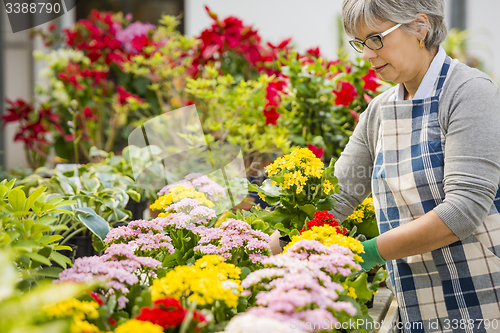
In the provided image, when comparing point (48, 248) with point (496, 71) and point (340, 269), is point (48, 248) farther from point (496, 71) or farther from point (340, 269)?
point (496, 71)

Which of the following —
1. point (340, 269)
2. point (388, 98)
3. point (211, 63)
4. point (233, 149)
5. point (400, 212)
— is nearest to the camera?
point (340, 269)

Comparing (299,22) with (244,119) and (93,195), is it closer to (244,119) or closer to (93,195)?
(244,119)

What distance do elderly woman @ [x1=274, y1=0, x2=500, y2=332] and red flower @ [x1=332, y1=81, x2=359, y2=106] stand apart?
0.58 m

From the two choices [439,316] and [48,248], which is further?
[439,316]

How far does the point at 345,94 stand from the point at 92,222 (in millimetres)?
1032

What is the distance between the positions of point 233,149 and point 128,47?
1.67 meters

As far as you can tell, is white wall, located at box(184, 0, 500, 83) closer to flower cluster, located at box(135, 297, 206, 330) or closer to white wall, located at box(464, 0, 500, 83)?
white wall, located at box(464, 0, 500, 83)

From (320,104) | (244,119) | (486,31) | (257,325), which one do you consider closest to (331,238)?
(257,325)

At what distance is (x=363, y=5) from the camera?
0.86 metres

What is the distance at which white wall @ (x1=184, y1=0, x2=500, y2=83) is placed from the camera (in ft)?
11.9

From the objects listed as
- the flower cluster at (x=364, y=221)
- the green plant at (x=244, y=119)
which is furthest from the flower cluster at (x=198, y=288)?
the green plant at (x=244, y=119)

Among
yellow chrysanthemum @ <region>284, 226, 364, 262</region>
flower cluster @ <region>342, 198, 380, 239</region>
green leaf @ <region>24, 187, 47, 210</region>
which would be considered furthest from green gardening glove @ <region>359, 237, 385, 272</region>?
green leaf @ <region>24, 187, 47, 210</region>

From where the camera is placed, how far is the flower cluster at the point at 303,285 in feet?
1.59

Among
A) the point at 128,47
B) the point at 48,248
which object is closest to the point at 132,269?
the point at 48,248
